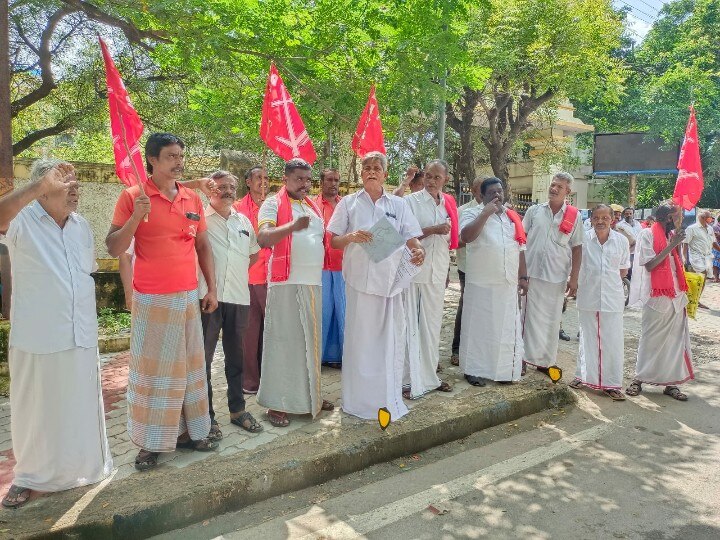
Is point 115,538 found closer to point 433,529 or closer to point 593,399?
point 433,529

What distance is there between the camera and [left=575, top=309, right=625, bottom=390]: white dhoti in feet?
18.5

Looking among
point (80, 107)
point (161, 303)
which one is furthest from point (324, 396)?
point (80, 107)

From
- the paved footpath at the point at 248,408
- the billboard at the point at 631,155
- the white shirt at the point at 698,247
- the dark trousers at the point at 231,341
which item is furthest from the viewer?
the billboard at the point at 631,155

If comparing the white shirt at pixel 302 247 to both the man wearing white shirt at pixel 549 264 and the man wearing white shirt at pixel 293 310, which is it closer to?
the man wearing white shirt at pixel 293 310

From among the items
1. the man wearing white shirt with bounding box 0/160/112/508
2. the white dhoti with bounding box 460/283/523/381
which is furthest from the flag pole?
the white dhoti with bounding box 460/283/523/381

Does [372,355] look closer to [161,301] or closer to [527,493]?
[527,493]

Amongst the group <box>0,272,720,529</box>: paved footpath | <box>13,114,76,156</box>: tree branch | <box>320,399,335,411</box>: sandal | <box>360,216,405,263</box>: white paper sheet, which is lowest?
<box>0,272,720,529</box>: paved footpath

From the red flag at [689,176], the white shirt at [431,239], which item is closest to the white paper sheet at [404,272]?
the white shirt at [431,239]

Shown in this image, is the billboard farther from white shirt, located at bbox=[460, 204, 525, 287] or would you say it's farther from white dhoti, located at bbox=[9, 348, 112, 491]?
white dhoti, located at bbox=[9, 348, 112, 491]

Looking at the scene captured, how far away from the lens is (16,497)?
3.11m

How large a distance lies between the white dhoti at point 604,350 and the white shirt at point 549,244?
0.52 m

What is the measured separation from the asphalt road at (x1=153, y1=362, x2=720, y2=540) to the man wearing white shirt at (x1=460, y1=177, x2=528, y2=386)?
0.74 meters

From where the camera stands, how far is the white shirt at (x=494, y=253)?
214 inches

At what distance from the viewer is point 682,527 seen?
3.22m
